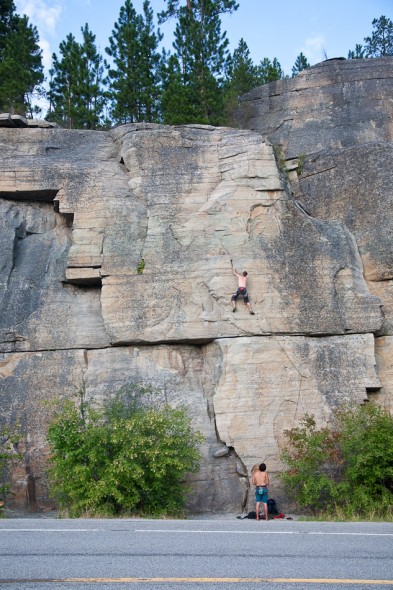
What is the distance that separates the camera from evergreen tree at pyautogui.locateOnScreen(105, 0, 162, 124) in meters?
31.1

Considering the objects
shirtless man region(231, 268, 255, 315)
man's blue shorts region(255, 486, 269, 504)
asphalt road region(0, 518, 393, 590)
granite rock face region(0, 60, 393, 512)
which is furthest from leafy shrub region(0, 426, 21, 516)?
shirtless man region(231, 268, 255, 315)

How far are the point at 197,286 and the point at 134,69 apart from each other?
574 inches

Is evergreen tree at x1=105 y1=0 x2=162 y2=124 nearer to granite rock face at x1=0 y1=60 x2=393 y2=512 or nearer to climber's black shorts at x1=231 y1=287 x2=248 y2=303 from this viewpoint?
granite rock face at x1=0 y1=60 x2=393 y2=512

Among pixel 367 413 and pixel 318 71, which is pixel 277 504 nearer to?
pixel 367 413

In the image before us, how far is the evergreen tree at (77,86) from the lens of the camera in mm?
30969

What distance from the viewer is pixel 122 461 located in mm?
17312

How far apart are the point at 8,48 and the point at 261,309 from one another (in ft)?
62.7

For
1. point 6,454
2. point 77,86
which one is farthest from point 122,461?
point 77,86

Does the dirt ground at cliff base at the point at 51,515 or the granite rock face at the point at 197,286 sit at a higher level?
the granite rock face at the point at 197,286

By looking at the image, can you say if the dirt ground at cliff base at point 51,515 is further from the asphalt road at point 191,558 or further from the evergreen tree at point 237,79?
the evergreen tree at point 237,79

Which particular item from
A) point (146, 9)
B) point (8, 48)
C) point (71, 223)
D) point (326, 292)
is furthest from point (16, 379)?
point (146, 9)

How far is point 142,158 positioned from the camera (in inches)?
929

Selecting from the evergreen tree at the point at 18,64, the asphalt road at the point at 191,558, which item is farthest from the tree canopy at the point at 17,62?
the asphalt road at the point at 191,558

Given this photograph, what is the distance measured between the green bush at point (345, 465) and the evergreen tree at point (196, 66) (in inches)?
618
